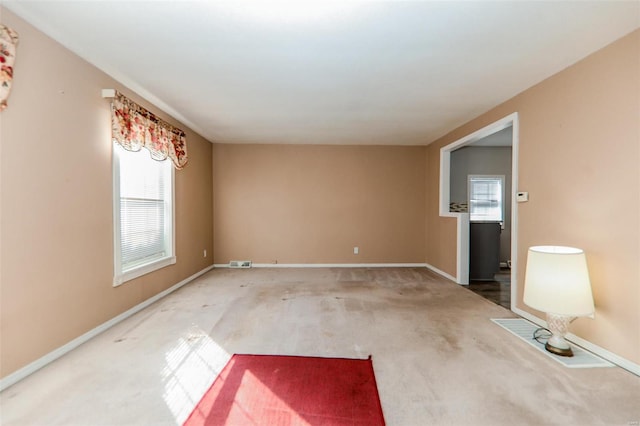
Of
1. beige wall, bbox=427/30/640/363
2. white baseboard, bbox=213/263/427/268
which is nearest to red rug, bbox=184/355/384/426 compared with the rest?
beige wall, bbox=427/30/640/363

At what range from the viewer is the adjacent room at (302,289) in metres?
1.79

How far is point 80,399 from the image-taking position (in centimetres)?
173

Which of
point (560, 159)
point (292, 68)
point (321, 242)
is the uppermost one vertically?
point (292, 68)

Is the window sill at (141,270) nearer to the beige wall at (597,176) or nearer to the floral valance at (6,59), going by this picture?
the floral valance at (6,59)

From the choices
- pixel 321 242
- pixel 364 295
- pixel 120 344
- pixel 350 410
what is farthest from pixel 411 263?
pixel 120 344

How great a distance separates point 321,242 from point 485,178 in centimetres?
374

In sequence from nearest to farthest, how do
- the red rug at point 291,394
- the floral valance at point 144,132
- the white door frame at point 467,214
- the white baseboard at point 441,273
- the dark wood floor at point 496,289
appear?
the red rug at point 291,394
the floral valance at point 144,132
the white door frame at point 467,214
the dark wood floor at point 496,289
the white baseboard at point 441,273

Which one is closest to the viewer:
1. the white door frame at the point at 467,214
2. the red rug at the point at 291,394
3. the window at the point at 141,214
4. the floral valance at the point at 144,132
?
the red rug at the point at 291,394

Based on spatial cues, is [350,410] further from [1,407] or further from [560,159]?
[560,159]

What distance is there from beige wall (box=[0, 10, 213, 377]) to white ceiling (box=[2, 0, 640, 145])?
29 cm

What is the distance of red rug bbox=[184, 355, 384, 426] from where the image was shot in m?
1.58

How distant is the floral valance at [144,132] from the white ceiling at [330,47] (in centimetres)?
26

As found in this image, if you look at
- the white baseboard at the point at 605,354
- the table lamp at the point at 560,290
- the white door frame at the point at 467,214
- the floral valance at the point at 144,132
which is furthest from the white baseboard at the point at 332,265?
the table lamp at the point at 560,290

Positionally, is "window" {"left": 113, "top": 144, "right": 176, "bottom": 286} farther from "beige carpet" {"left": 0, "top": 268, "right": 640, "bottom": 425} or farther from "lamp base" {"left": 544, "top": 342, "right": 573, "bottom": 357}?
"lamp base" {"left": 544, "top": 342, "right": 573, "bottom": 357}
